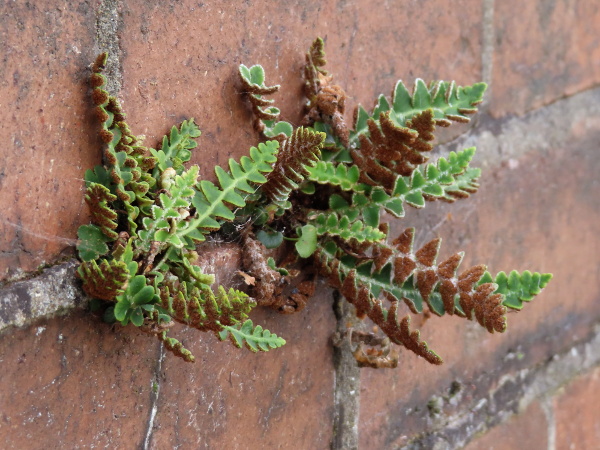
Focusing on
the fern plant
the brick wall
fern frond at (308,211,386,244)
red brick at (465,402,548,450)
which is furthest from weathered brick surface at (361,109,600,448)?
fern frond at (308,211,386,244)

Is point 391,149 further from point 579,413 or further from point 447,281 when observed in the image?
point 579,413

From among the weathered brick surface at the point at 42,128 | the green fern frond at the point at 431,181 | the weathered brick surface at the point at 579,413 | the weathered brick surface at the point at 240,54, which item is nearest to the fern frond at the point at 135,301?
the weathered brick surface at the point at 42,128

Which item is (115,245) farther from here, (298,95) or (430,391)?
(430,391)

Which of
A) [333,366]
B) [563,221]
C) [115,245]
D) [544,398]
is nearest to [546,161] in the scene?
[563,221]

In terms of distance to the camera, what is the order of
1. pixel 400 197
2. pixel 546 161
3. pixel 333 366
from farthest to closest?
pixel 546 161
pixel 333 366
pixel 400 197

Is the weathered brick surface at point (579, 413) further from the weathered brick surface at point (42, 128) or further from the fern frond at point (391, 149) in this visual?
the weathered brick surface at point (42, 128)

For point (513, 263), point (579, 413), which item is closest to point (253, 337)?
point (513, 263)

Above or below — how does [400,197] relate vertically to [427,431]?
above

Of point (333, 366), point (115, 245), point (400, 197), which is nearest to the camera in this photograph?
point (115, 245)
